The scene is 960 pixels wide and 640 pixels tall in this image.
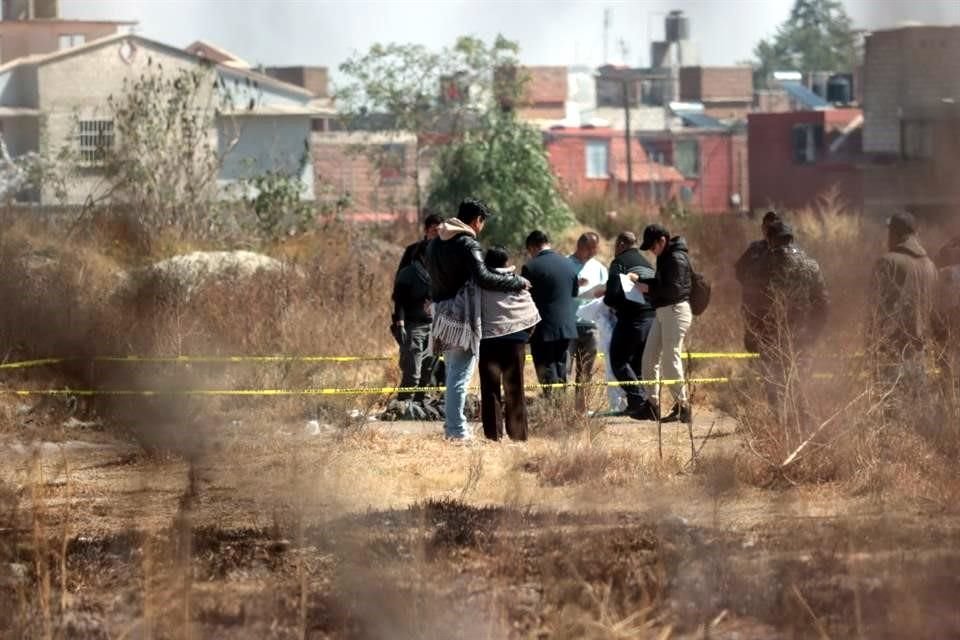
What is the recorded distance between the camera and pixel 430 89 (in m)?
43.9

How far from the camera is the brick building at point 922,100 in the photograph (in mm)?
4905

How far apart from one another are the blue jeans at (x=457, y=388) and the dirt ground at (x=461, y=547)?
0.85 feet

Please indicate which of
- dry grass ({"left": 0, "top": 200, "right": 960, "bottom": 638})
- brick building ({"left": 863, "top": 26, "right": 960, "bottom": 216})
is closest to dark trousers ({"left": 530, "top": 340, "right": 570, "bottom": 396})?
dry grass ({"left": 0, "top": 200, "right": 960, "bottom": 638})

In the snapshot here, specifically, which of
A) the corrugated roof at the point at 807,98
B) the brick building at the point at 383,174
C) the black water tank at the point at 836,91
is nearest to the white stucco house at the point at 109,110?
the brick building at the point at 383,174

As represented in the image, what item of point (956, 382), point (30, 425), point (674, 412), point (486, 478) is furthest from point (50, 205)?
point (956, 382)

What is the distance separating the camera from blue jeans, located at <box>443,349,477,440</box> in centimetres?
1217

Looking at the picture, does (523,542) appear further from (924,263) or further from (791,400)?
(924,263)

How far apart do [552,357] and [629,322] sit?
0.70 m

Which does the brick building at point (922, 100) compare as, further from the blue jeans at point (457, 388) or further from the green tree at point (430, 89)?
the green tree at point (430, 89)

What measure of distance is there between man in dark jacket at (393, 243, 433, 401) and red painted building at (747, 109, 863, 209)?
39.3 meters

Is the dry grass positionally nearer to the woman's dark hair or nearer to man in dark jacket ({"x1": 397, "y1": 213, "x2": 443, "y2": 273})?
the woman's dark hair

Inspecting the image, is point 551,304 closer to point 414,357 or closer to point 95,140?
point 414,357

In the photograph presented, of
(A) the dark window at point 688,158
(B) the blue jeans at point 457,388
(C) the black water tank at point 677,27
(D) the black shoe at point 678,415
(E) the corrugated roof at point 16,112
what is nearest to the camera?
(C) the black water tank at point 677,27

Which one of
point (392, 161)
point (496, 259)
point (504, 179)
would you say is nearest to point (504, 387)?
point (496, 259)
